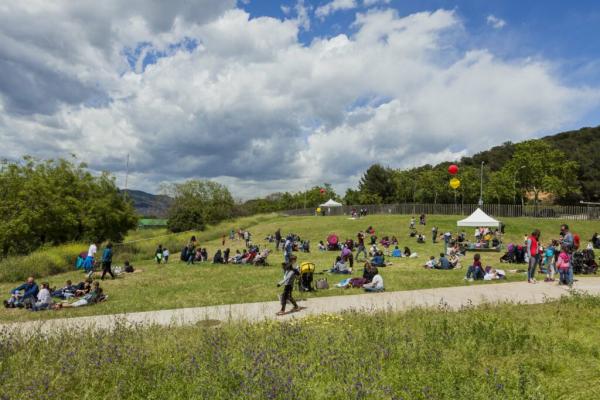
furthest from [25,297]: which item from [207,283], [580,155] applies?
[580,155]

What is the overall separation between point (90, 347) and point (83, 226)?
2678cm

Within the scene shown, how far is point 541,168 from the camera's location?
179 ft

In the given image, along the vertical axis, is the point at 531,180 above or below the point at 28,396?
above

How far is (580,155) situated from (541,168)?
34.5 m

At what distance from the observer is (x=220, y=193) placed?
77.6m

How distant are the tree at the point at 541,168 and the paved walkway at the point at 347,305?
4913 centimetres

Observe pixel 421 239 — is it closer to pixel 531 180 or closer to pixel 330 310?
pixel 330 310

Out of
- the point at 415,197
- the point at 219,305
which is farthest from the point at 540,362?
the point at 415,197

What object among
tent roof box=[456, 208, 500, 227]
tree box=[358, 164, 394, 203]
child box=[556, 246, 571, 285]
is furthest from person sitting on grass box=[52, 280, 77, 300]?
tree box=[358, 164, 394, 203]

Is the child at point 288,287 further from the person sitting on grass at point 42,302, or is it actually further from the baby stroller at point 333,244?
the baby stroller at point 333,244

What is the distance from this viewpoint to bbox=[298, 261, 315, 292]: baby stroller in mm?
11828

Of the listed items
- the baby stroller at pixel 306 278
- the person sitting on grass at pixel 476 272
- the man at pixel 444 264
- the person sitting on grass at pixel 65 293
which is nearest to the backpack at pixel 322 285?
the baby stroller at pixel 306 278

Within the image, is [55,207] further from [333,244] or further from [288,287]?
[288,287]

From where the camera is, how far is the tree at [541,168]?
54.1 m
